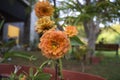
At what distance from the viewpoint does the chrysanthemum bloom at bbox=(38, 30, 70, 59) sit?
118 cm

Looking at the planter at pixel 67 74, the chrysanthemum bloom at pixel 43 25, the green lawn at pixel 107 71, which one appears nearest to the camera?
the chrysanthemum bloom at pixel 43 25

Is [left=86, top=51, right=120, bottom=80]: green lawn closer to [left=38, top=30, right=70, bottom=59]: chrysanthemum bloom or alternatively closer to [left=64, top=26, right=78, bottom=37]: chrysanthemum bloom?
[left=64, top=26, right=78, bottom=37]: chrysanthemum bloom

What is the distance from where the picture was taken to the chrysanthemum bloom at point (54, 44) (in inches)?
46.6

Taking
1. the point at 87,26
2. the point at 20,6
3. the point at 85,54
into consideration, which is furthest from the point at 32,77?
the point at 20,6

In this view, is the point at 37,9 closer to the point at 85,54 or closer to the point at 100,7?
the point at 100,7

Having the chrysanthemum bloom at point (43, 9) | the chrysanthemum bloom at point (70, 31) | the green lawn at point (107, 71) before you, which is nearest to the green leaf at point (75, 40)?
the chrysanthemum bloom at point (70, 31)

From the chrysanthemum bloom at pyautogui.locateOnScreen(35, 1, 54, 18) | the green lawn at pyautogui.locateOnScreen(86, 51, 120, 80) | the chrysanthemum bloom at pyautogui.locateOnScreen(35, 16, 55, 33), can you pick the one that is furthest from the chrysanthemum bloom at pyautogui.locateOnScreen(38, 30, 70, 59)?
the green lawn at pyautogui.locateOnScreen(86, 51, 120, 80)

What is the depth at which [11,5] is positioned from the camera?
52.8 ft

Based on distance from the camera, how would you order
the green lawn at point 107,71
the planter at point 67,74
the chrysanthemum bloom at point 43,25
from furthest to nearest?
1. the green lawn at point 107,71
2. the planter at point 67,74
3. the chrysanthemum bloom at point 43,25

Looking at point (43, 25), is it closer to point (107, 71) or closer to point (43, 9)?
point (43, 9)

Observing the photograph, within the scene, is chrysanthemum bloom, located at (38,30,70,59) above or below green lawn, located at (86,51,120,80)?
above

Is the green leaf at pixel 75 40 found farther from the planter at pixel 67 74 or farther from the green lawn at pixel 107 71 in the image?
the green lawn at pixel 107 71

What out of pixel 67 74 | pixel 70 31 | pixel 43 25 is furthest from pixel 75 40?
pixel 67 74

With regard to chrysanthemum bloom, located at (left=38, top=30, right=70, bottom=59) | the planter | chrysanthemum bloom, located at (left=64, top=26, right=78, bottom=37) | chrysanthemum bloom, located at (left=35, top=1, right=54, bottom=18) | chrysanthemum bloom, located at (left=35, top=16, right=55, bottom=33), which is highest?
chrysanthemum bloom, located at (left=35, top=1, right=54, bottom=18)
